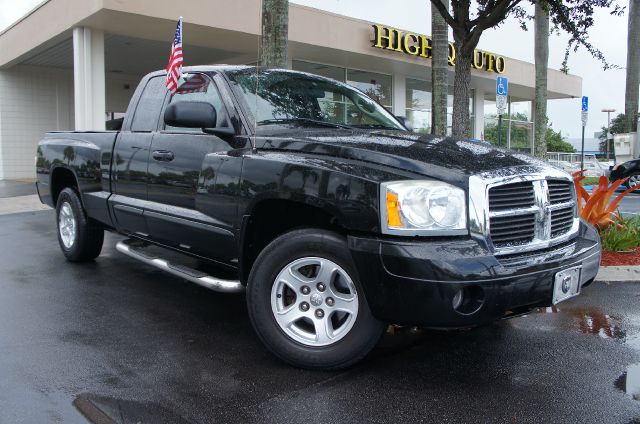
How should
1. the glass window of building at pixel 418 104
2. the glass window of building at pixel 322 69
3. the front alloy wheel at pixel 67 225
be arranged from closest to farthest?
1. the front alloy wheel at pixel 67 225
2. the glass window of building at pixel 322 69
3. the glass window of building at pixel 418 104

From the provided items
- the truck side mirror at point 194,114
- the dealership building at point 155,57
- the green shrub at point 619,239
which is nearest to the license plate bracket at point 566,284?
the truck side mirror at point 194,114

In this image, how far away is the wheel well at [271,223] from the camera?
11.9 feet

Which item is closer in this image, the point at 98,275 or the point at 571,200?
the point at 571,200

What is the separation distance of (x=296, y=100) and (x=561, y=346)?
2.68 m

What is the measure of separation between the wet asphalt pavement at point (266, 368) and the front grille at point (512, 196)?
1.05 m

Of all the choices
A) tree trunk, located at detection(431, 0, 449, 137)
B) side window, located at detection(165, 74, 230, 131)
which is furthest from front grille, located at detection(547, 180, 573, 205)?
tree trunk, located at detection(431, 0, 449, 137)

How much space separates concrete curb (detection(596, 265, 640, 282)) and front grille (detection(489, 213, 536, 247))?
9.89 feet

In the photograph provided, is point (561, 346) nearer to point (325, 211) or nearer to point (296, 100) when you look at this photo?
point (325, 211)

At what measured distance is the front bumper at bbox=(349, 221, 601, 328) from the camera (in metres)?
2.93

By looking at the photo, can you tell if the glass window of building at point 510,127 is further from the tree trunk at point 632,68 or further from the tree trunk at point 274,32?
the tree trunk at point 274,32

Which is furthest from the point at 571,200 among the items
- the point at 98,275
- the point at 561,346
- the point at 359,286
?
the point at 98,275

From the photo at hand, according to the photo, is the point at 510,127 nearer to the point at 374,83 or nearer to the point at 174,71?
the point at 374,83

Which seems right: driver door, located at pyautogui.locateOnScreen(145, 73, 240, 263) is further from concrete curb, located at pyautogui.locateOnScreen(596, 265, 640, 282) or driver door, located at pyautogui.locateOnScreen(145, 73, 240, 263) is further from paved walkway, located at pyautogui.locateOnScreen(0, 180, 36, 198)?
paved walkway, located at pyautogui.locateOnScreen(0, 180, 36, 198)

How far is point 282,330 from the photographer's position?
351 cm
